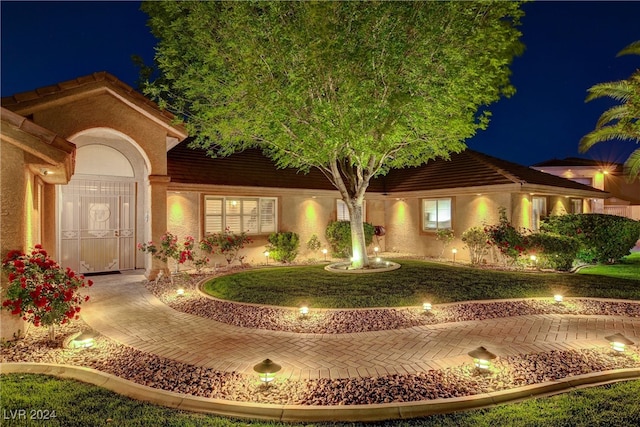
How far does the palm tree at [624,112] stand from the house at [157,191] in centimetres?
247

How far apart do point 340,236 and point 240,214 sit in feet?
15.4

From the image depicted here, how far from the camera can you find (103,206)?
1283cm

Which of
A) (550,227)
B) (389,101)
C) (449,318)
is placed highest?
(389,101)

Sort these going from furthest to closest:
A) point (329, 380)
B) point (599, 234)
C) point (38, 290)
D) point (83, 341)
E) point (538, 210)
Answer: point (538, 210) < point (599, 234) < point (38, 290) < point (83, 341) < point (329, 380)

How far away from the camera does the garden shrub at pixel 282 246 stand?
15172 mm

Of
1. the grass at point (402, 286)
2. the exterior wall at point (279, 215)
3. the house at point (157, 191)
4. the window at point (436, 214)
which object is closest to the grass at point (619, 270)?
the grass at point (402, 286)

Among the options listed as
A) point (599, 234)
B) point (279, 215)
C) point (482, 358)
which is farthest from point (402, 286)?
point (599, 234)

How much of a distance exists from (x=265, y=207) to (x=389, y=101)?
813 cm

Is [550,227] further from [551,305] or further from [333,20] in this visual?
[333,20]

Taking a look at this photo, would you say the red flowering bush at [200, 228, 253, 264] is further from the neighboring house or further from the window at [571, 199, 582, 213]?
the neighboring house

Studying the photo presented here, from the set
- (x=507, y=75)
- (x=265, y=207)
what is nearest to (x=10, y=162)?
(x=265, y=207)

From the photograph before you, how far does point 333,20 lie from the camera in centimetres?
897

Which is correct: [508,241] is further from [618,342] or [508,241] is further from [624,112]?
[624,112]

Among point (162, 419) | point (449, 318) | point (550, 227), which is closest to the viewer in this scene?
point (162, 419)
